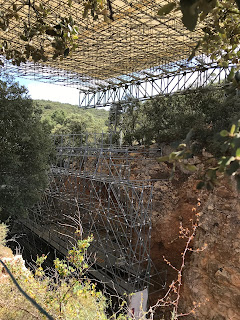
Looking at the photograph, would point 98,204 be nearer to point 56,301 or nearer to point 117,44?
point 117,44

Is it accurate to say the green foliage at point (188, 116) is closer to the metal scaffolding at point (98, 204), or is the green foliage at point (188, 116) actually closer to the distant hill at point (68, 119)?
the metal scaffolding at point (98, 204)

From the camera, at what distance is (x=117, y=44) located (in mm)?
12758

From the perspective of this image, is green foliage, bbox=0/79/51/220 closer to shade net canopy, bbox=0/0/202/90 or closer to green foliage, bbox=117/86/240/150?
shade net canopy, bbox=0/0/202/90

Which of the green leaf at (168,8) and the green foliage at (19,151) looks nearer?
the green leaf at (168,8)

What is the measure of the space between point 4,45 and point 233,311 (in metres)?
8.09

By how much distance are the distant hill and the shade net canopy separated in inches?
124

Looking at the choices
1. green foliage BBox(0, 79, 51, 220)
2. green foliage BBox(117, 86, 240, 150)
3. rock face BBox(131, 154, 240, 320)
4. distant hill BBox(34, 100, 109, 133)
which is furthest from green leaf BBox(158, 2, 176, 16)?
distant hill BBox(34, 100, 109, 133)

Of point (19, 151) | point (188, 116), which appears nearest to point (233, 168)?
point (19, 151)

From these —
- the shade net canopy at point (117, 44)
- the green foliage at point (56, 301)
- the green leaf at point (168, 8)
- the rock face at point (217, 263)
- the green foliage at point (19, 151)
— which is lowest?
the rock face at point (217, 263)

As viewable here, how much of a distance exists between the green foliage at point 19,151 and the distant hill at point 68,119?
3.96ft

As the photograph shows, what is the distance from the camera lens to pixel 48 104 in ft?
172

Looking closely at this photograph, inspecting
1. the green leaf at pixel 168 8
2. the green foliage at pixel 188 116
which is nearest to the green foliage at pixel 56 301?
the green leaf at pixel 168 8

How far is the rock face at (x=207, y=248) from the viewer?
292 inches

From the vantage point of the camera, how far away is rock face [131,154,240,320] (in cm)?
742
